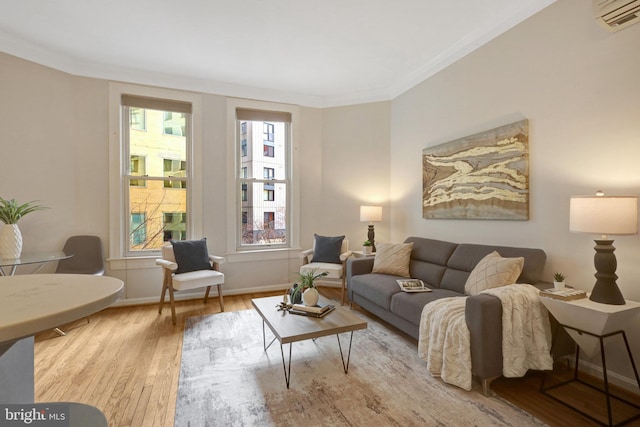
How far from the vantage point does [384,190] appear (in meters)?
4.79

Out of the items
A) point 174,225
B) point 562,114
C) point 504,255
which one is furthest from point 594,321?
point 174,225

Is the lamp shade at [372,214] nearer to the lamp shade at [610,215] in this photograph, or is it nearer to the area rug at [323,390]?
the area rug at [323,390]

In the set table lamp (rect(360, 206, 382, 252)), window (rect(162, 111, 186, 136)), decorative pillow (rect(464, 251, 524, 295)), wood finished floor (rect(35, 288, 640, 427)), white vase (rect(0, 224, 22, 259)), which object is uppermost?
window (rect(162, 111, 186, 136))

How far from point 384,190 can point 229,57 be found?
2753 millimetres

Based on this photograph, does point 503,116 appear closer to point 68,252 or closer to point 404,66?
point 404,66

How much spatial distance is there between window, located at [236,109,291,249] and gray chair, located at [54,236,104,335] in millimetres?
1709

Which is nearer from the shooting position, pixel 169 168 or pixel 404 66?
pixel 404 66

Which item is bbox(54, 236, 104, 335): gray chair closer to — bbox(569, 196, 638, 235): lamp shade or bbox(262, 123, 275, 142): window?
bbox(262, 123, 275, 142): window

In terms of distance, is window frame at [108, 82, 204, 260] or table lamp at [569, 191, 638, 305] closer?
table lamp at [569, 191, 638, 305]

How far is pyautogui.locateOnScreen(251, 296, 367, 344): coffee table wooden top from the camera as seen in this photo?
2137 millimetres

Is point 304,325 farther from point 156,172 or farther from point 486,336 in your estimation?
point 156,172

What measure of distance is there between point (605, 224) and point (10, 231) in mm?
4784

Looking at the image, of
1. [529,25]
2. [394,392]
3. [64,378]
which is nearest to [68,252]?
[64,378]

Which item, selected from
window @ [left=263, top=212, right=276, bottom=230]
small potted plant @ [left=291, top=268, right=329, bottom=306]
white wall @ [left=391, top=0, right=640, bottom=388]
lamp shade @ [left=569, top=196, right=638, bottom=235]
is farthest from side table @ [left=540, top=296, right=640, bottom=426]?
window @ [left=263, top=212, right=276, bottom=230]
